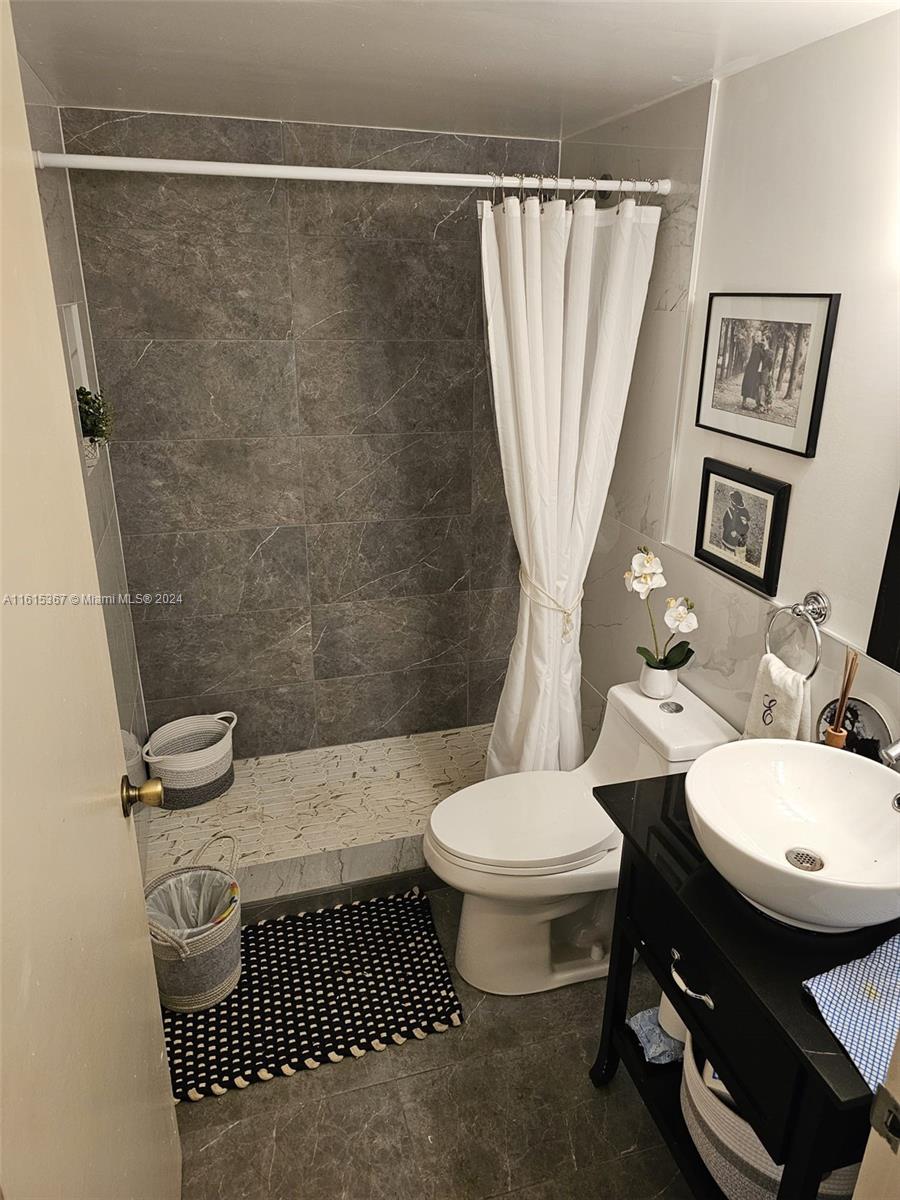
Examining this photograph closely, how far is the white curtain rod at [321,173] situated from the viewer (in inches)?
70.3

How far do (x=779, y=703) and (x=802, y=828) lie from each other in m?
0.36

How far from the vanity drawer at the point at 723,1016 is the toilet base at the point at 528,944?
54cm

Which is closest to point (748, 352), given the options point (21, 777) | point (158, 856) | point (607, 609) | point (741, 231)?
point (741, 231)

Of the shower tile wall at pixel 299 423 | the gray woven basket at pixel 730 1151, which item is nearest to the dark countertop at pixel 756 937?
the gray woven basket at pixel 730 1151

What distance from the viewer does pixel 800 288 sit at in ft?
5.58

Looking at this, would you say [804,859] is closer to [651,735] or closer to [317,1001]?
[651,735]

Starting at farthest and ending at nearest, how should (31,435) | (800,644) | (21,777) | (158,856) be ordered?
(158,856) → (800,644) → (31,435) → (21,777)

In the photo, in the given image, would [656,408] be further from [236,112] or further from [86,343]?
[86,343]

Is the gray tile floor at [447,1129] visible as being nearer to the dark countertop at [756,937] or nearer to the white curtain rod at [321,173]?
the dark countertop at [756,937]

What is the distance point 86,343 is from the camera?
233 centimetres

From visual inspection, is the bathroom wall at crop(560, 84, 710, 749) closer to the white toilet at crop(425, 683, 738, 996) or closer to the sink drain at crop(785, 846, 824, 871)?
the white toilet at crop(425, 683, 738, 996)

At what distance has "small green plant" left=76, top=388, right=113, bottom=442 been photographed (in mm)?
2035

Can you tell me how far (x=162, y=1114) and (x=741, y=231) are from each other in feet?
7.16

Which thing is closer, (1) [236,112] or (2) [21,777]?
(2) [21,777]
